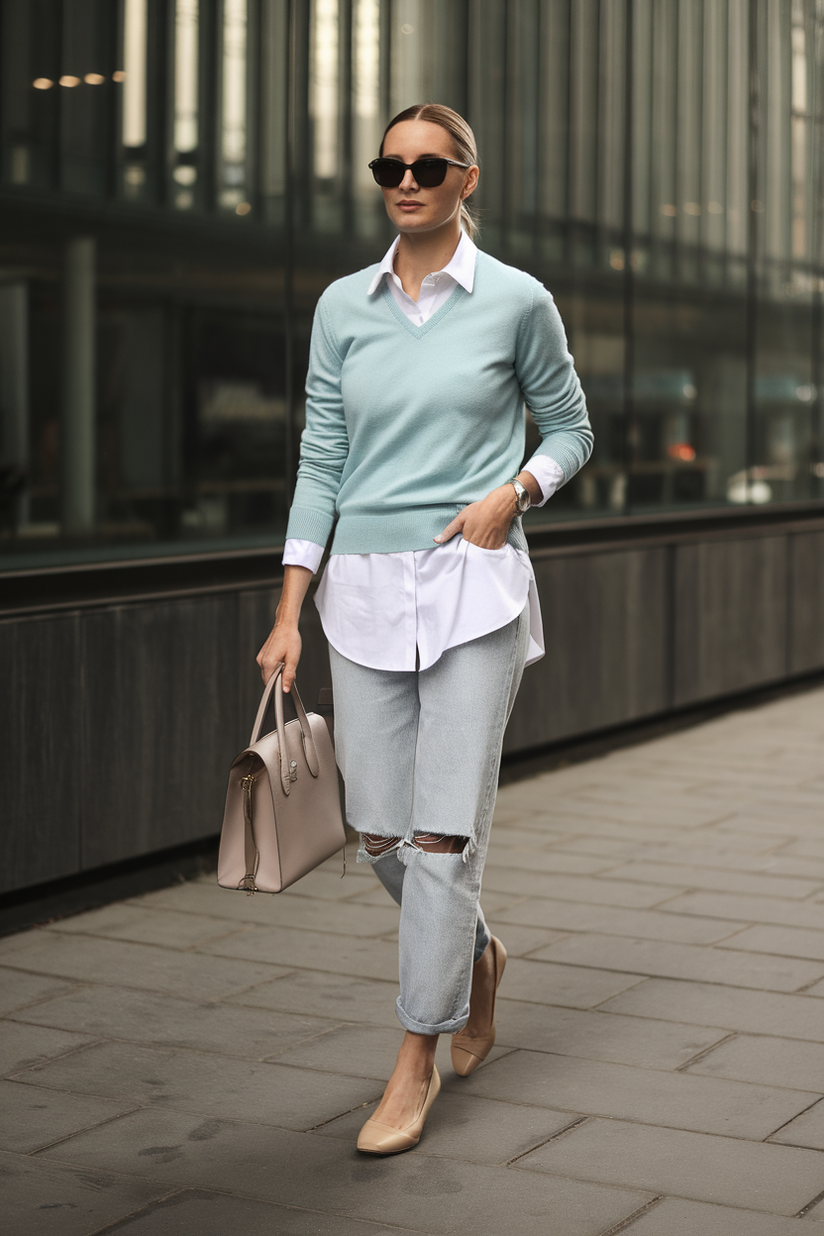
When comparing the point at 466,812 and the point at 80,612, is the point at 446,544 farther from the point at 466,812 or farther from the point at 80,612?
the point at 80,612

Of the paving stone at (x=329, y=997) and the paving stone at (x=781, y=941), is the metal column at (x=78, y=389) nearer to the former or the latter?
the paving stone at (x=329, y=997)

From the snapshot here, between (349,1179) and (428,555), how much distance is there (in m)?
1.17

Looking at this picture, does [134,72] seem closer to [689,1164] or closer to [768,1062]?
[768,1062]

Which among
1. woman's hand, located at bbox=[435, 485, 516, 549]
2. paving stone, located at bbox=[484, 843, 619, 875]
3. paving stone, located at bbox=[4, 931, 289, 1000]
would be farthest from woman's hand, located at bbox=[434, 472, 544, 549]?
paving stone, located at bbox=[484, 843, 619, 875]

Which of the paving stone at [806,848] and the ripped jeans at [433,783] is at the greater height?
the ripped jeans at [433,783]

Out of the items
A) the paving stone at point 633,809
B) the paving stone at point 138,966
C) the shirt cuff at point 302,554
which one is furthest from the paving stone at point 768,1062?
the paving stone at point 633,809

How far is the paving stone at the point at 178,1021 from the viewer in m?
3.94

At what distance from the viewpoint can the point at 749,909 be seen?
17.1 ft

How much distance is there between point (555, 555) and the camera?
7.69m

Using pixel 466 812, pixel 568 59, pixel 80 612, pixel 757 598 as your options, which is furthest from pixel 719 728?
pixel 466 812

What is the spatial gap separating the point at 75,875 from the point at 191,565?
44.0 inches

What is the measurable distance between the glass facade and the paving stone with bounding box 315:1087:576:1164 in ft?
7.62

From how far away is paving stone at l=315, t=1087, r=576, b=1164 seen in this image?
3285 mm

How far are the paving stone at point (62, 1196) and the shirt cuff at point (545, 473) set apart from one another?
4.85ft
